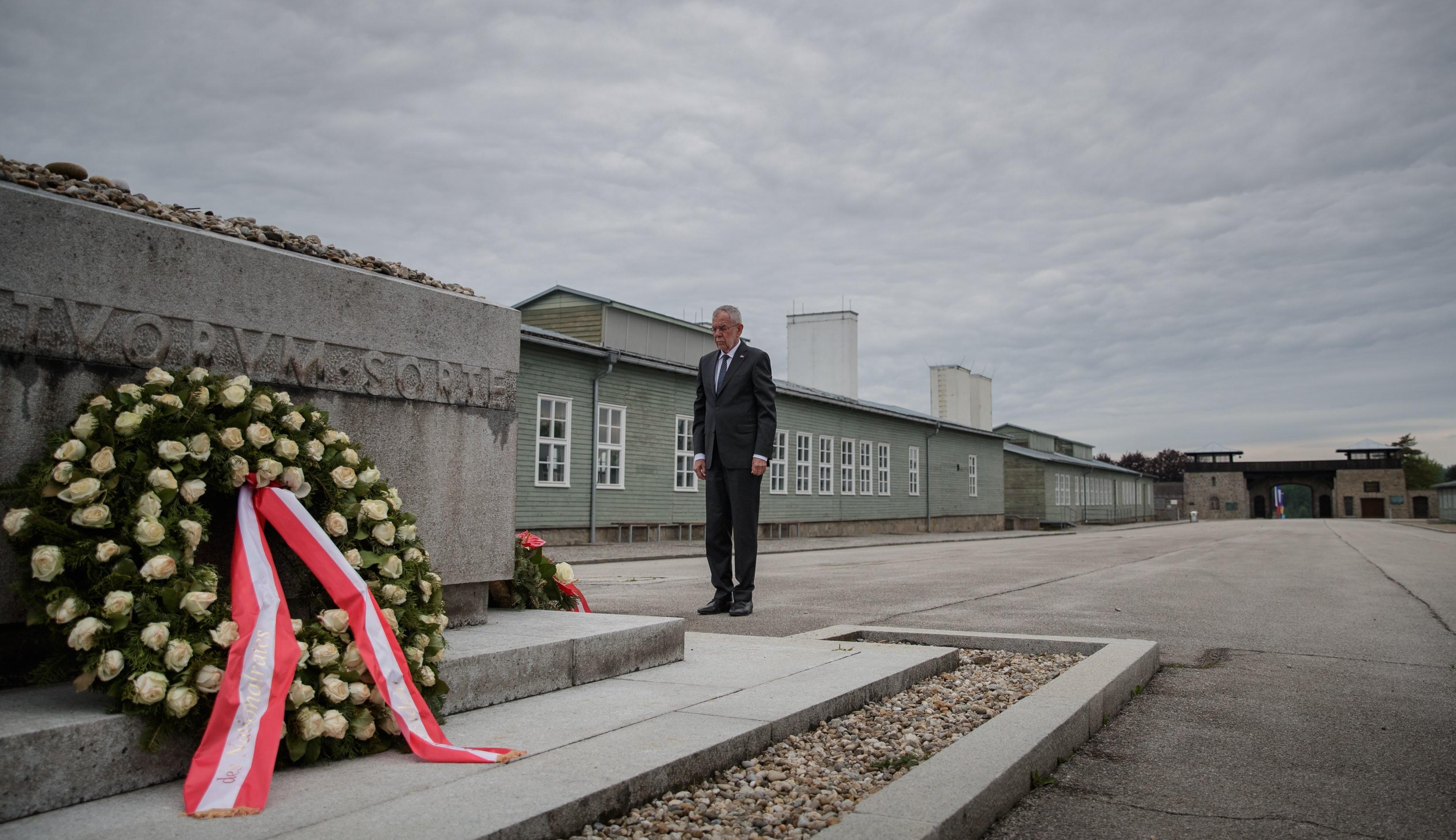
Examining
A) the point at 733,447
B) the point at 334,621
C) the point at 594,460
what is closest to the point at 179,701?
the point at 334,621

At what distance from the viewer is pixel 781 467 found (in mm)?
28031

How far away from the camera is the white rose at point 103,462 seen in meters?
2.65

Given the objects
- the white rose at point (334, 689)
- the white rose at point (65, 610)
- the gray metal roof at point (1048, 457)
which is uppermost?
the gray metal roof at point (1048, 457)

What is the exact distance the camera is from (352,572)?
3023mm

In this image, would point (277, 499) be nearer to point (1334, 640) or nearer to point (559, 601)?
point (559, 601)

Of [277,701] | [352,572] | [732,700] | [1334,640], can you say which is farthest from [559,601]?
[1334,640]

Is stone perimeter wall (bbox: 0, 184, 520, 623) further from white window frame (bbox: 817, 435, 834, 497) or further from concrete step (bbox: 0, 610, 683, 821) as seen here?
white window frame (bbox: 817, 435, 834, 497)

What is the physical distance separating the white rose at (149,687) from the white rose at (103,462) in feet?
1.84

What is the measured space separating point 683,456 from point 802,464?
6.38 m

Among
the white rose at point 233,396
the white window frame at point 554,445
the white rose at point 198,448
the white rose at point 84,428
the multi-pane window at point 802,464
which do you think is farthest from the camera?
the multi-pane window at point 802,464

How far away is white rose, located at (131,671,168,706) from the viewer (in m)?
2.46

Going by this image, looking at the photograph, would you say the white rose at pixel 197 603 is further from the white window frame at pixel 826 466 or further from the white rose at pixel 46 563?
the white window frame at pixel 826 466

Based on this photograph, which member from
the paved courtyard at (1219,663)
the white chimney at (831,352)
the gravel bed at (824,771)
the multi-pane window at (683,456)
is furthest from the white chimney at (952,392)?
the gravel bed at (824,771)

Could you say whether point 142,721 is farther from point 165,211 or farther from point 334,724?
point 165,211
